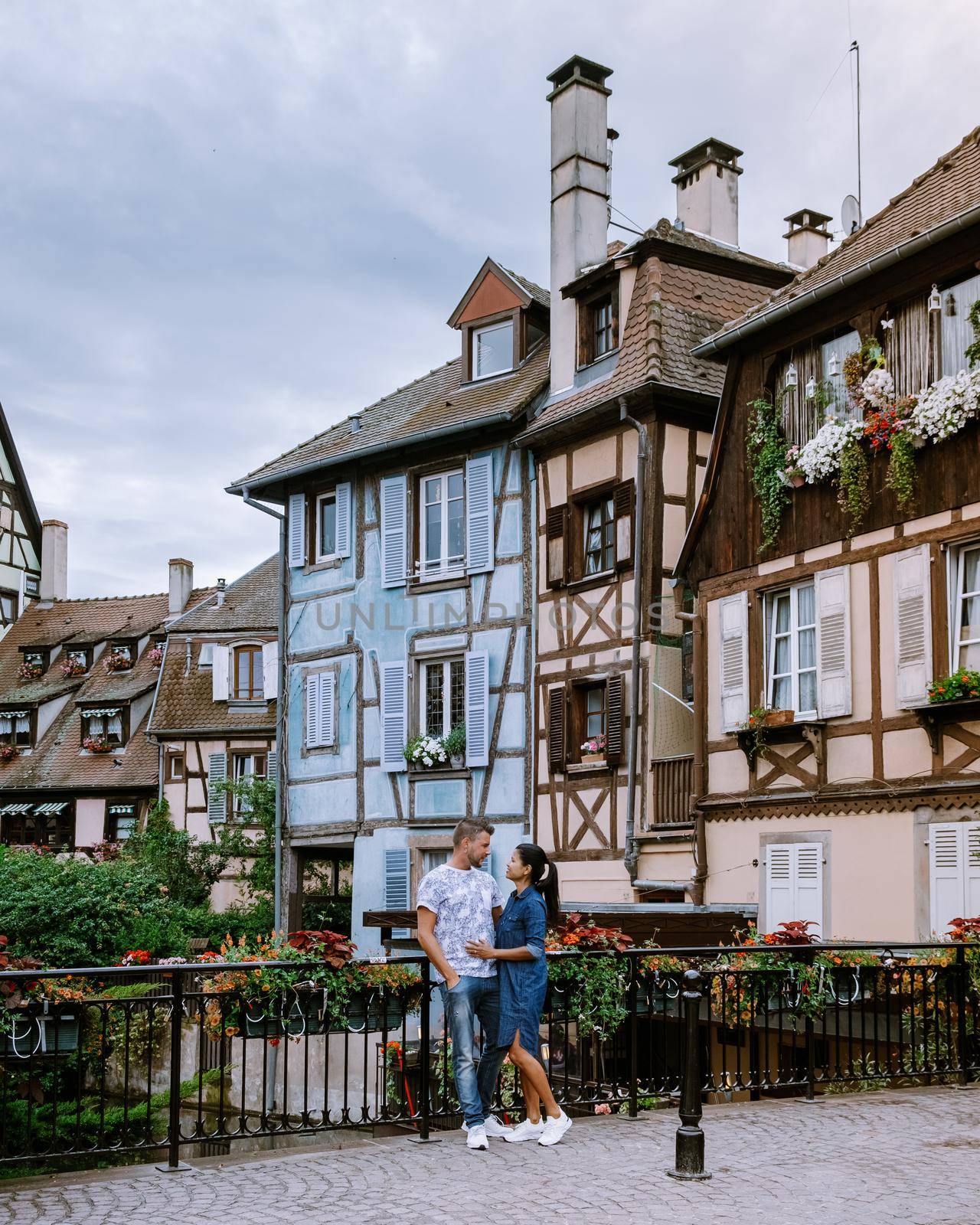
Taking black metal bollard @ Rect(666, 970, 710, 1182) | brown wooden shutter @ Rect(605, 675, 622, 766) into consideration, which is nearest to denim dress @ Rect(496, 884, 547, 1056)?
black metal bollard @ Rect(666, 970, 710, 1182)

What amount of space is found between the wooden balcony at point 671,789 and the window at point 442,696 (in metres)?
4.82

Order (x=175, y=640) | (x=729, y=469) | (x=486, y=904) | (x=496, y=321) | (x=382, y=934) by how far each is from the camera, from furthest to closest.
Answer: (x=175, y=640) < (x=496, y=321) < (x=382, y=934) < (x=729, y=469) < (x=486, y=904)

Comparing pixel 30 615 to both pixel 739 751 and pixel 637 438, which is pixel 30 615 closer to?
pixel 637 438

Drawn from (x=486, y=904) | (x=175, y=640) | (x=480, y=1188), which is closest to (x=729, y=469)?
(x=486, y=904)

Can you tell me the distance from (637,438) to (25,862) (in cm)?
1340

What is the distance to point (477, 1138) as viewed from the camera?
326 inches

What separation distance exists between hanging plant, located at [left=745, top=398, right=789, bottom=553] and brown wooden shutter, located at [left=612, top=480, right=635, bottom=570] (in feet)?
10.6

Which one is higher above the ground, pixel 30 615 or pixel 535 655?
pixel 30 615

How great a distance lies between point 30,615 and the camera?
4675 cm

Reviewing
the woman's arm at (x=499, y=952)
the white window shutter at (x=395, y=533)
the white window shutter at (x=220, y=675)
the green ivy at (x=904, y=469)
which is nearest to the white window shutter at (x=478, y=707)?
the white window shutter at (x=395, y=533)

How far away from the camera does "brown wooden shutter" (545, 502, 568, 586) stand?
72.6ft

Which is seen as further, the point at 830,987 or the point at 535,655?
the point at 535,655

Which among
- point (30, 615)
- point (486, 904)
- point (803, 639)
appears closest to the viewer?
point (486, 904)

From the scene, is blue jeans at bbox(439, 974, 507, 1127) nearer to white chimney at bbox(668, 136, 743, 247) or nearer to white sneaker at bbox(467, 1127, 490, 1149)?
white sneaker at bbox(467, 1127, 490, 1149)
